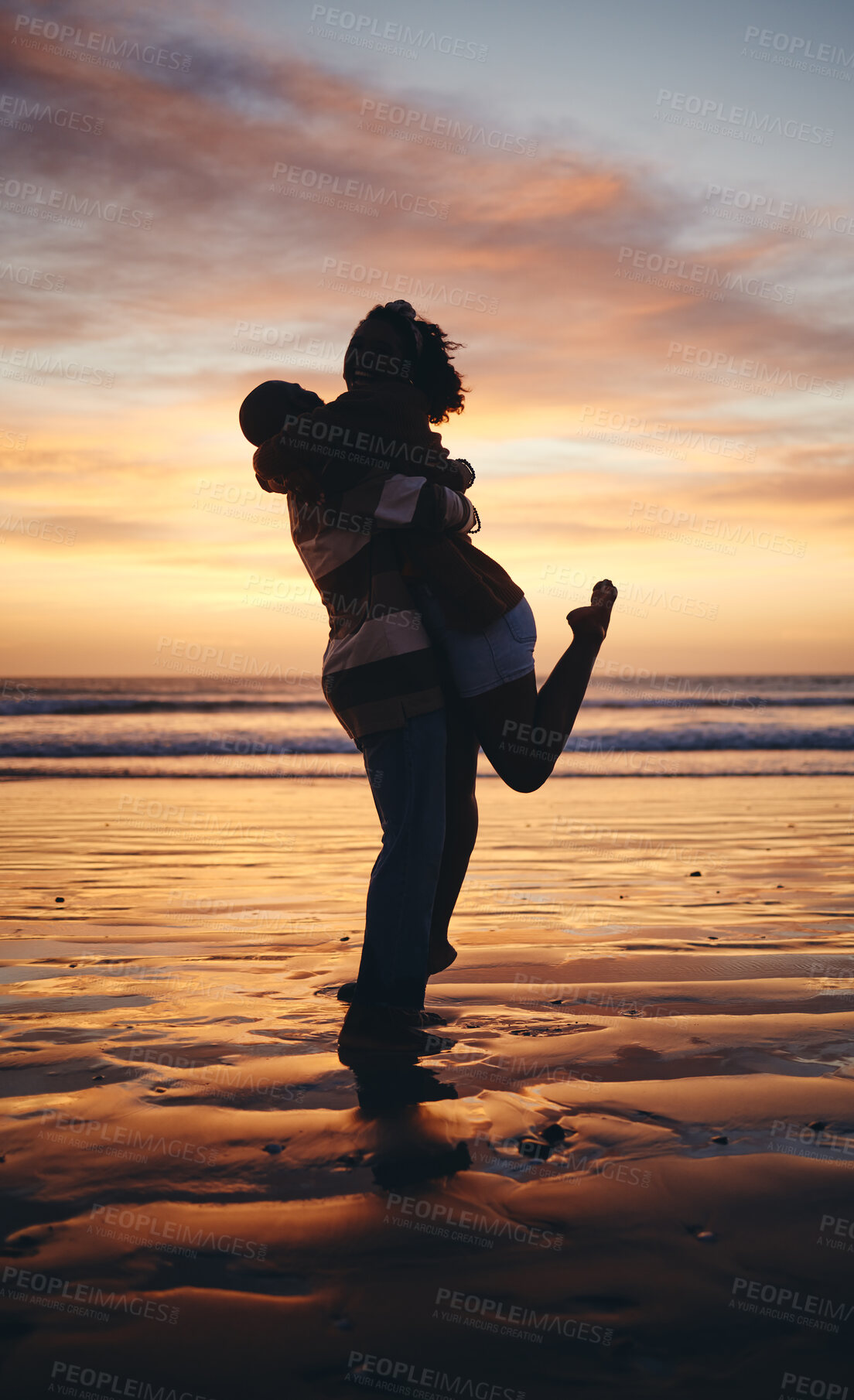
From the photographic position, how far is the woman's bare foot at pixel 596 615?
303 centimetres

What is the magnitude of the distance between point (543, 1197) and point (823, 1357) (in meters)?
0.56

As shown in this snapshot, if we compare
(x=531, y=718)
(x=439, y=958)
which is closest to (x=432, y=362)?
(x=531, y=718)

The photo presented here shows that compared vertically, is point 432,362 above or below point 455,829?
above

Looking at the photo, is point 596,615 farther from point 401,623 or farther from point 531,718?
point 401,623

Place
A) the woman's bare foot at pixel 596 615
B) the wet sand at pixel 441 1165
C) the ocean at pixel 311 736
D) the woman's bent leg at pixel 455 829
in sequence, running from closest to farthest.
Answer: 1. the wet sand at pixel 441 1165
2. the woman's bent leg at pixel 455 829
3. the woman's bare foot at pixel 596 615
4. the ocean at pixel 311 736

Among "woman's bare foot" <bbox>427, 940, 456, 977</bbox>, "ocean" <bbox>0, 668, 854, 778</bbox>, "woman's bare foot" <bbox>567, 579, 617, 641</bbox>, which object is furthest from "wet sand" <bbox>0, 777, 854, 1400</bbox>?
"ocean" <bbox>0, 668, 854, 778</bbox>

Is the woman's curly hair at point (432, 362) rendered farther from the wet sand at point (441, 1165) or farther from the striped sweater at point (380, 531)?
the wet sand at point (441, 1165)

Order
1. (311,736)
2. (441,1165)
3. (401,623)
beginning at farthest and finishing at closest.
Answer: (311,736), (401,623), (441,1165)

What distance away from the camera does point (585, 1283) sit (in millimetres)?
1555

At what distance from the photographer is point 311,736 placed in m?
20.0

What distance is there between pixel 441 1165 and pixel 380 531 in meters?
1.60

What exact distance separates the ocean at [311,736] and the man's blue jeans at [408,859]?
1034cm

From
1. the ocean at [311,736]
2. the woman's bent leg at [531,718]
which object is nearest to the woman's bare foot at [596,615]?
the woman's bent leg at [531,718]

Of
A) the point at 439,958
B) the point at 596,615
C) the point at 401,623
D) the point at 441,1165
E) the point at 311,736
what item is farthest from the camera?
the point at 311,736
